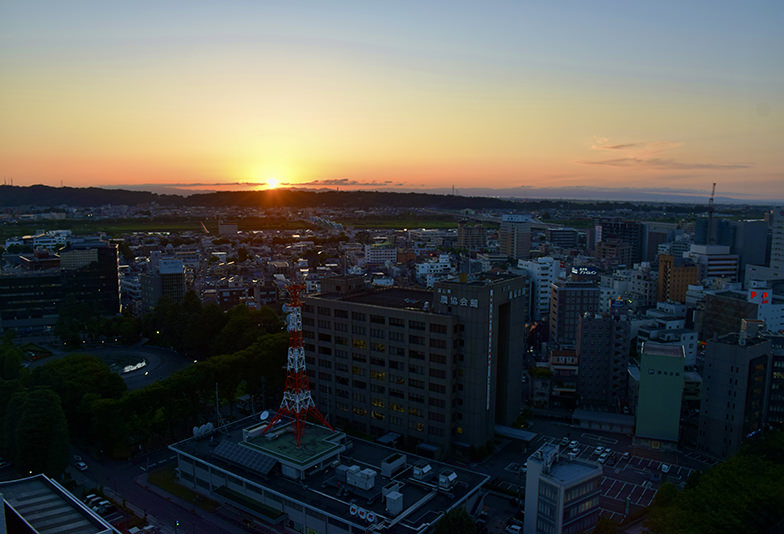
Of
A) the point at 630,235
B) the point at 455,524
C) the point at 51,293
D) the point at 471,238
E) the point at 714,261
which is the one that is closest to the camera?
the point at 455,524

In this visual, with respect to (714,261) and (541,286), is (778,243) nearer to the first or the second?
(714,261)

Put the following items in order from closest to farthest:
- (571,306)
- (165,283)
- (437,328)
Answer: (437,328)
(571,306)
(165,283)

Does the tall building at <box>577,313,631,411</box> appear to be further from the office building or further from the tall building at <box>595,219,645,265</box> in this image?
the tall building at <box>595,219,645,265</box>

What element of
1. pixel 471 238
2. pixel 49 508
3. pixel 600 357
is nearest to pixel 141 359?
pixel 49 508

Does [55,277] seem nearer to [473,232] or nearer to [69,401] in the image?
[69,401]

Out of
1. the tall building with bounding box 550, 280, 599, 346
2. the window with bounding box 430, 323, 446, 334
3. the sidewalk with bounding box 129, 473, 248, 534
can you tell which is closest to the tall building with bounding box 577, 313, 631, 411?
the tall building with bounding box 550, 280, 599, 346
